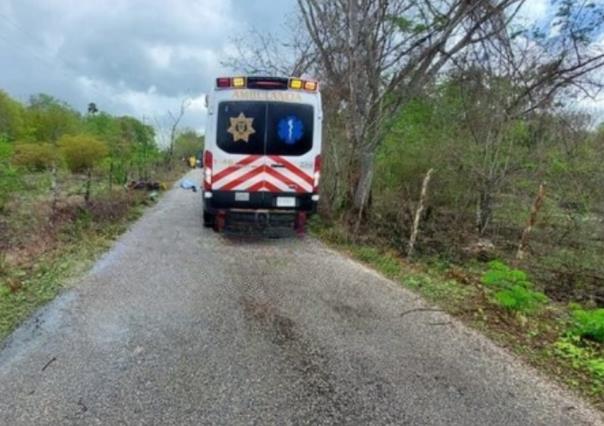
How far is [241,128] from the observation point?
803cm

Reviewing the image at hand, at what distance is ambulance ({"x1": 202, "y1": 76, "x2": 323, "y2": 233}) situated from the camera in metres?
7.98

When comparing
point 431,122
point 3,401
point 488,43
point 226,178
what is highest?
point 488,43

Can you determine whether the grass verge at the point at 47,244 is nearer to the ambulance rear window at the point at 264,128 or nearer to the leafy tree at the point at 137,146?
the ambulance rear window at the point at 264,128

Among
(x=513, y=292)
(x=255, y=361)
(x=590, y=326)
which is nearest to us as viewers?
(x=255, y=361)

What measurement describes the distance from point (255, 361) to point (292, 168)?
5.03m

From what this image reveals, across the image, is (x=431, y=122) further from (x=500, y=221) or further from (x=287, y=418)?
(x=287, y=418)

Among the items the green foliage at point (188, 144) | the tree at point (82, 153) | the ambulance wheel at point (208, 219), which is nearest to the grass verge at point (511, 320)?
the ambulance wheel at point (208, 219)

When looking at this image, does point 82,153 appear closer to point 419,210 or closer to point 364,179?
point 364,179

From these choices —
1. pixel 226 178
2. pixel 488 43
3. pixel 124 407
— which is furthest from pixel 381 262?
pixel 488 43

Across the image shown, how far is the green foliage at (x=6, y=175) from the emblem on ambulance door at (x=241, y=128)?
532 centimetres

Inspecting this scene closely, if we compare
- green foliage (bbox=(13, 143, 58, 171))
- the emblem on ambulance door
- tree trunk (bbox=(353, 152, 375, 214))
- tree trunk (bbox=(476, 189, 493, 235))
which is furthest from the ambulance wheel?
green foliage (bbox=(13, 143, 58, 171))

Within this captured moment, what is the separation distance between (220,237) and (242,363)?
5.26m

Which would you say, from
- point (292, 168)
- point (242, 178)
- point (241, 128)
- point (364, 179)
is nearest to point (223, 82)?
point (241, 128)

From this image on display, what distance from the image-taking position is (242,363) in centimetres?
365
